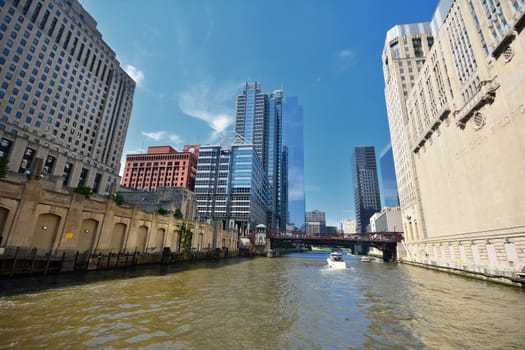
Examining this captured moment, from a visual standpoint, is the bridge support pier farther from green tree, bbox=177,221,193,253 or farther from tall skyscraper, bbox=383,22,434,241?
green tree, bbox=177,221,193,253

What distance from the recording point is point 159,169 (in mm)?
149250

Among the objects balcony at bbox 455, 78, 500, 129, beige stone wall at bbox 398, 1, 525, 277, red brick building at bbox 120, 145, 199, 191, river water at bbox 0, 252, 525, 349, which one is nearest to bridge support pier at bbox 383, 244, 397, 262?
beige stone wall at bbox 398, 1, 525, 277

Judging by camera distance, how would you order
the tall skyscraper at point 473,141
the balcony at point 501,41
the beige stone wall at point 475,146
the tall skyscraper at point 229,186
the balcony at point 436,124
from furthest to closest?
the tall skyscraper at point 229,186
the balcony at point 436,124
the balcony at point 501,41
the tall skyscraper at point 473,141
the beige stone wall at point 475,146

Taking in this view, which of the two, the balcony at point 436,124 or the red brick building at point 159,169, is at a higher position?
the red brick building at point 159,169

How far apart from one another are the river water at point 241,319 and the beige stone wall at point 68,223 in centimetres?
761

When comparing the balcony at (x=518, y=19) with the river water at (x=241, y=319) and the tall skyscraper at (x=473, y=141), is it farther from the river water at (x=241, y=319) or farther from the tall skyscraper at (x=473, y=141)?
the river water at (x=241, y=319)

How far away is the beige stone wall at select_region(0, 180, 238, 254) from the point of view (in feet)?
78.3

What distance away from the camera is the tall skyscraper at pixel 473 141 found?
27.9 meters

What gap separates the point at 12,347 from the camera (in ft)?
27.1

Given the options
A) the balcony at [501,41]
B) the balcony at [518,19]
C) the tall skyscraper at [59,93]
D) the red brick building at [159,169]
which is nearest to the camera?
the balcony at [518,19]

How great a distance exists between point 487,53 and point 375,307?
3984 cm

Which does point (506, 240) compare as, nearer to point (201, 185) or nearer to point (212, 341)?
point (212, 341)

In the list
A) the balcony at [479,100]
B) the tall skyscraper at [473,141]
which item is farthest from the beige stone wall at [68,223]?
the balcony at [479,100]

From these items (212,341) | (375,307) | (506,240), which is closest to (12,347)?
(212,341)
